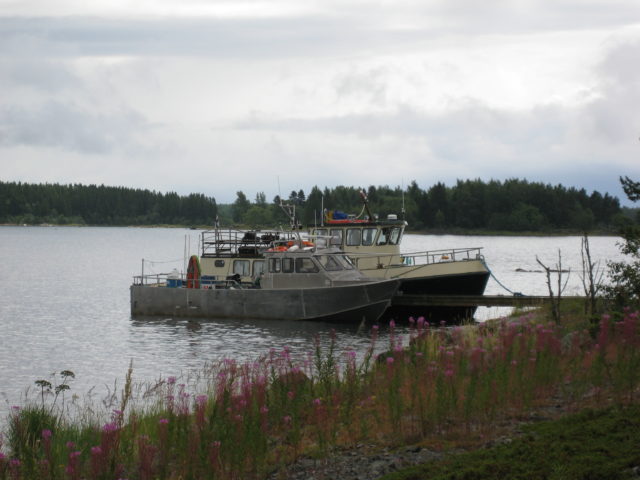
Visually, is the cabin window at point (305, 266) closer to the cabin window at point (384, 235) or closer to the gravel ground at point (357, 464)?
the cabin window at point (384, 235)

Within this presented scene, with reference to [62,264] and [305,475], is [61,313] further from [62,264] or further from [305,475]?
[62,264]

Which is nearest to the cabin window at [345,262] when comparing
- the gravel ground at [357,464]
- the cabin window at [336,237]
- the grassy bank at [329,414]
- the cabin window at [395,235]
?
the cabin window at [336,237]

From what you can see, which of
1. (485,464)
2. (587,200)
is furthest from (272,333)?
(587,200)

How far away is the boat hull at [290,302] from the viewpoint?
3022 cm

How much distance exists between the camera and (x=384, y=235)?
33969mm

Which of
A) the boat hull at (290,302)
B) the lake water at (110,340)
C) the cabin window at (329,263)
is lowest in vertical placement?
the lake water at (110,340)

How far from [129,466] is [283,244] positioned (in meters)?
23.3

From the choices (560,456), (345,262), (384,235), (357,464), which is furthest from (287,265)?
(560,456)

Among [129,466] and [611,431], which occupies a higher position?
[611,431]

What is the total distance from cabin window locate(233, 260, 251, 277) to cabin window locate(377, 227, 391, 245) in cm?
521

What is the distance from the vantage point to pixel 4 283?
60969 mm

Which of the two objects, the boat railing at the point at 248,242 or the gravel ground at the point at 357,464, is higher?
the boat railing at the point at 248,242

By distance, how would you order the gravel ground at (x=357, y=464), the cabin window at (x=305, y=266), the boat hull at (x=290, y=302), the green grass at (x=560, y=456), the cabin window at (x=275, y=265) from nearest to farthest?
the green grass at (x=560, y=456) < the gravel ground at (x=357, y=464) < the boat hull at (x=290, y=302) < the cabin window at (x=305, y=266) < the cabin window at (x=275, y=265)

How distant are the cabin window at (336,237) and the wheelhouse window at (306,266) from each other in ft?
10.5
